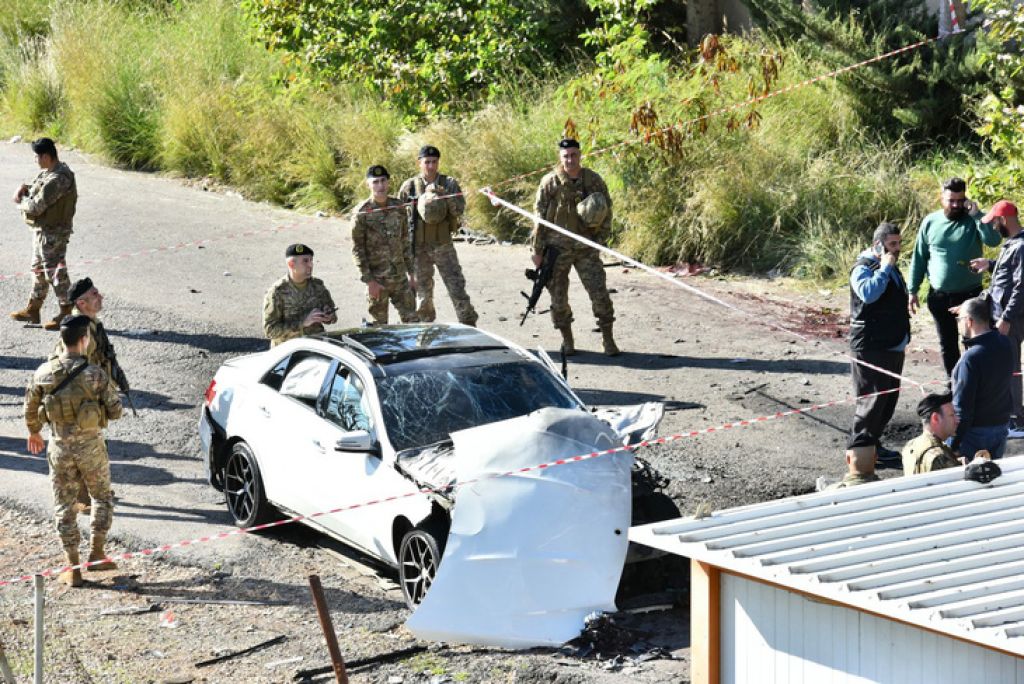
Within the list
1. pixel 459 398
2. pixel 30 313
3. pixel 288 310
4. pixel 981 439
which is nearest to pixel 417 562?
pixel 459 398

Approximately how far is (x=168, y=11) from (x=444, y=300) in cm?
1371

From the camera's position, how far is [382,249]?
501 inches

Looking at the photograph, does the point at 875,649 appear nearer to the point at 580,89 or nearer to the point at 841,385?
the point at 841,385

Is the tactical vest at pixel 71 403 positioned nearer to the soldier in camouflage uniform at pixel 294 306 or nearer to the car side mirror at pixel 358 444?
the car side mirror at pixel 358 444

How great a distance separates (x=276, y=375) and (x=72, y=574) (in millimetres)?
1875

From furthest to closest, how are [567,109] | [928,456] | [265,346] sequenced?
[567,109]
[265,346]
[928,456]

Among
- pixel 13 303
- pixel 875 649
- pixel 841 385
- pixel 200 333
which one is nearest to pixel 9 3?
pixel 13 303

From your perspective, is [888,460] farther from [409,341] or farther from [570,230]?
[570,230]

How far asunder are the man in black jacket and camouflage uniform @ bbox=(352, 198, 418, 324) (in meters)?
4.43

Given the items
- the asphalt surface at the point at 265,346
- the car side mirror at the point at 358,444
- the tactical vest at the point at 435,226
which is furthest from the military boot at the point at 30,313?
the car side mirror at the point at 358,444

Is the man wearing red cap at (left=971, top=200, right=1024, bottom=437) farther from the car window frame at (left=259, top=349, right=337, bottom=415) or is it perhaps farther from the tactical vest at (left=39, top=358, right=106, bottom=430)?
the tactical vest at (left=39, top=358, right=106, bottom=430)

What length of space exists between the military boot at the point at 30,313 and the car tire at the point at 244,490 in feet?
18.3

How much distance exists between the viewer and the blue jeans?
338 inches

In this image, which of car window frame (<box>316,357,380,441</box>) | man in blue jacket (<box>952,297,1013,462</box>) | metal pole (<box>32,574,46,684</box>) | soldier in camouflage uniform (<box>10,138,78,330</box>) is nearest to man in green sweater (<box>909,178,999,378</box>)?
man in blue jacket (<box>952,297,1013,462</box>)
